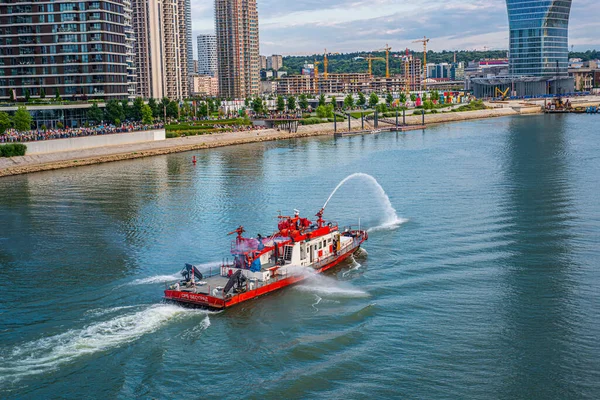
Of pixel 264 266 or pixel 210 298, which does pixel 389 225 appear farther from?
pixel 210 298

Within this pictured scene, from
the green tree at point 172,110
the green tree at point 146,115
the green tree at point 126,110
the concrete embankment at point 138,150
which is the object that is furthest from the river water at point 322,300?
the green tree at point 172,110

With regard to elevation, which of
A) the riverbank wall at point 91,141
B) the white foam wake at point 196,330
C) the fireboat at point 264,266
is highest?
the riverbank wall at point 91,141

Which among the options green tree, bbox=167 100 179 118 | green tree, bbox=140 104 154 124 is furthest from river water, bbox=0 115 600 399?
green tree, bbox=167 100 179 118

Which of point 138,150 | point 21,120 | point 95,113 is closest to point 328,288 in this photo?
point 138,150

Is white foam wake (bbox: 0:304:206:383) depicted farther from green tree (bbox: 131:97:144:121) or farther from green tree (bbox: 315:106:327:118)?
green tree (bbox: 315:106:327:118)

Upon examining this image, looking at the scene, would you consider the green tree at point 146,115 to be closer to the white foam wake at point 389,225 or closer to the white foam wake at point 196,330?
the white foam wake at point 389,225
